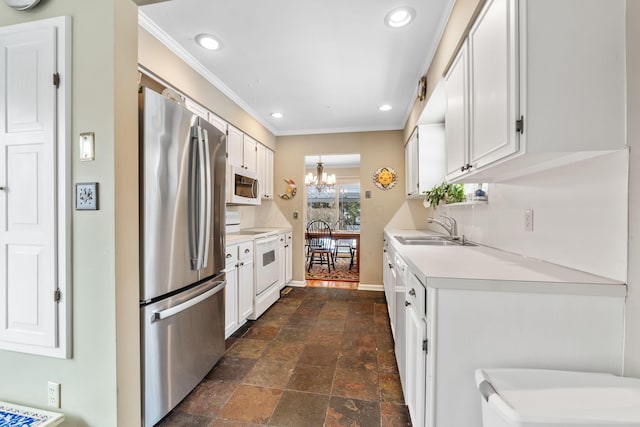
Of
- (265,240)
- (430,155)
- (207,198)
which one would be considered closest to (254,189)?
(265,240)

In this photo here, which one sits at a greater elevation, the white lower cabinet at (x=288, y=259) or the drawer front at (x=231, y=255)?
the drawer front at (x=231, y=255)

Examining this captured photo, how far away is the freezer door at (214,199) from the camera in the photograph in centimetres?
179

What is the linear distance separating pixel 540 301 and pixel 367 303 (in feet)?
8.83

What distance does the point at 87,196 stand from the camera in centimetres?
121

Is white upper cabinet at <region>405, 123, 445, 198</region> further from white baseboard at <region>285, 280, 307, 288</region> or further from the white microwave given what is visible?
white baseboard at <region>285, 280, 307, 288</region>

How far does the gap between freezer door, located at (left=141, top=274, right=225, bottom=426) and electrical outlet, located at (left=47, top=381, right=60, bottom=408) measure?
36 centimetres

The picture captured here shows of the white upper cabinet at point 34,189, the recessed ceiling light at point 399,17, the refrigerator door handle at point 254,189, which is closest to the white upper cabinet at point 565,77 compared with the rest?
the recessed ceiling light at point 399,17

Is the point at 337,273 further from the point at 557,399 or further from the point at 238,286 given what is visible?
the point at 557,399

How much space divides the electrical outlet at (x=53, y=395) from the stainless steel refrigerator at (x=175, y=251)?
0.36 metres

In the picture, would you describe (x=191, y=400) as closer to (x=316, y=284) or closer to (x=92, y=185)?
(x=92, y=185)

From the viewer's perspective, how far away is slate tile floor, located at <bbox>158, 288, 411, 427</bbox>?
1560mm

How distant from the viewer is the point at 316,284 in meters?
4.48

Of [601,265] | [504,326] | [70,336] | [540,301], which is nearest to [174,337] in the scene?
[70,336]

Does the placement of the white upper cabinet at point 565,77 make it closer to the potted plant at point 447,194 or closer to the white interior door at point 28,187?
the potted plant at point 447,194
